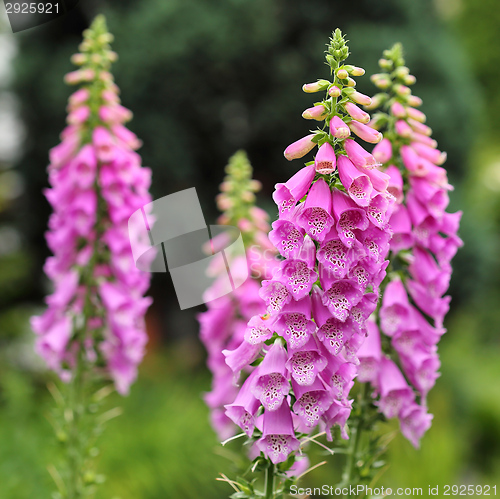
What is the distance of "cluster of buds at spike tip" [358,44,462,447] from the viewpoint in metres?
1.77

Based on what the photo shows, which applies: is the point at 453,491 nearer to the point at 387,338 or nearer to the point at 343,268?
the point at 387,338

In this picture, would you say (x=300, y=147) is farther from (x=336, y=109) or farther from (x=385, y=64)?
(x=385, y=64)

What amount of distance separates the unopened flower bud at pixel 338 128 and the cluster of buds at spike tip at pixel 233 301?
1347mm

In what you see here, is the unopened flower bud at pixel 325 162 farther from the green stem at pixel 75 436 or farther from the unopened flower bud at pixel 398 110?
the green stem at pixel 75 436

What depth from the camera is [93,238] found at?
2414 millimetres

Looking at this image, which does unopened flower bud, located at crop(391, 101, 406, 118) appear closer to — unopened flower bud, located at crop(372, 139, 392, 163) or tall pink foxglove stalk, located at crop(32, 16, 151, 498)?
unopened flower bud, located at crop(372, 139, 392, 163)

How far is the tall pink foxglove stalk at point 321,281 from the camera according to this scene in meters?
1.08

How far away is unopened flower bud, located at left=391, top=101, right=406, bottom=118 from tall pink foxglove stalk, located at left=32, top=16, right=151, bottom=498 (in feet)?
3.83

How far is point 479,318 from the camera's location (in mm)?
12789

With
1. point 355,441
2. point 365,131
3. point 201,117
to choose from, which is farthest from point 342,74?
point 201,117

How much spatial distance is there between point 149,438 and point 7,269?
3.47 metres

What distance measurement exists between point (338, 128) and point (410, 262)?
2.96ft

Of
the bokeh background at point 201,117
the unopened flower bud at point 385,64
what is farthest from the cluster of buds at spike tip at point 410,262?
the bokeh background at point 201,117

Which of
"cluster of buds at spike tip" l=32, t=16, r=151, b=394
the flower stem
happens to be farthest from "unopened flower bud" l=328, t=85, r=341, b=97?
"cluster of buds at spike tip" l=32, t=16, r=151, b=394
